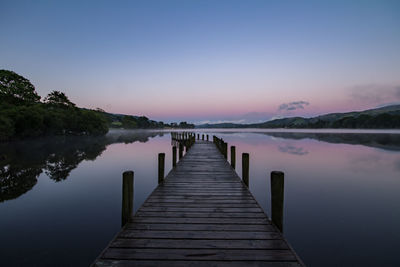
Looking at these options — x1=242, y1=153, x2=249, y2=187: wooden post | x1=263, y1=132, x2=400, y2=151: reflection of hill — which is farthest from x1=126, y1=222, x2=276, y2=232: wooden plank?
x1=263, y1=132, x2=400, y2=151: reflection of hill

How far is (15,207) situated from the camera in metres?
7.51

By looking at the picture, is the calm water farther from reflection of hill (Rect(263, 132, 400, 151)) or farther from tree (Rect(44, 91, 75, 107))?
tree (Rect(44, 91, 75, 107))

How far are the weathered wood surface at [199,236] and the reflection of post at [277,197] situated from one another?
0.18m

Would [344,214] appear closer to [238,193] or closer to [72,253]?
[238,193]

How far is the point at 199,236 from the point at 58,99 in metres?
69.4

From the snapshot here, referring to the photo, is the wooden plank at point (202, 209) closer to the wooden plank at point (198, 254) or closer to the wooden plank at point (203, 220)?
the wooden plank at point (203, 220)

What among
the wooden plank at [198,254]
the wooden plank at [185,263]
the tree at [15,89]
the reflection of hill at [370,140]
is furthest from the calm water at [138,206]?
the tree at [15,89]

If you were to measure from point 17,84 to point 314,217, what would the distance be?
6322cm

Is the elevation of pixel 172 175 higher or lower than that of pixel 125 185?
lower

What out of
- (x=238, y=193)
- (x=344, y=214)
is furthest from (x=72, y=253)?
(x=344, y=214)

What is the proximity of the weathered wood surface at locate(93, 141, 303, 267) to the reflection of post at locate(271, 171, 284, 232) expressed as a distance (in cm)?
18

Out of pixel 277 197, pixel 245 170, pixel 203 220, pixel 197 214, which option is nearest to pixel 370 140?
pixel 245 170

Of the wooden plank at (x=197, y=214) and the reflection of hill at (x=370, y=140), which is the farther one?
the reflection of hill at (x=370, y=140)

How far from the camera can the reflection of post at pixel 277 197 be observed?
3.88 metres
